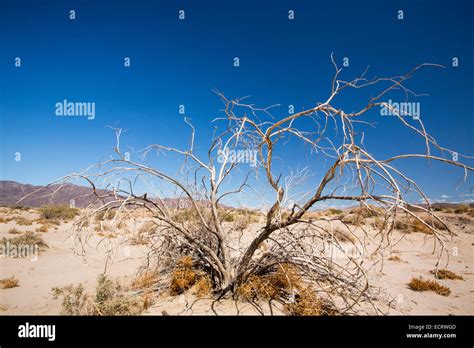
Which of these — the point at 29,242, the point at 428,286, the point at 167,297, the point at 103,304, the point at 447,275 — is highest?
the point at 103,304

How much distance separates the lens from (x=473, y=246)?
11.8m

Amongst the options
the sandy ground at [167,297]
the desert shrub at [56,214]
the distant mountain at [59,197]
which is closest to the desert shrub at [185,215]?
the distant mountain at [59,197]

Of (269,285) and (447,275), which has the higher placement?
(269,285)

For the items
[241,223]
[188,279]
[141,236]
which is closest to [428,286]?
[241,223]

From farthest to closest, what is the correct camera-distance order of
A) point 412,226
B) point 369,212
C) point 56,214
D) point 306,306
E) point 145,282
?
point 56,214, point 412,226, point 145,282, point 306,306, point 369,212

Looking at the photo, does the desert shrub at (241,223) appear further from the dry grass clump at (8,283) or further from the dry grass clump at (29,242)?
the dry grass clump at (29,242)

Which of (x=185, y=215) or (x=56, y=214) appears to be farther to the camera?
(x=56, y=214)

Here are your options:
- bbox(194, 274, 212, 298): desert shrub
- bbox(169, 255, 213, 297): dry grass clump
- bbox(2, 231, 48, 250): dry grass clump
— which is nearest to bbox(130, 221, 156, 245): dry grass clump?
bbox(169, 255, 213, 297): dry grass clump

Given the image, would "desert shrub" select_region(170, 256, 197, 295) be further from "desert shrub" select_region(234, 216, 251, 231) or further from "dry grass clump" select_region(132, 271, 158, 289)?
"desert shrub" select_region(234, 216, 251, 231)

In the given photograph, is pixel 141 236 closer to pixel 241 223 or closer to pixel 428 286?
pixel 241 223
